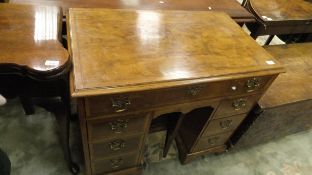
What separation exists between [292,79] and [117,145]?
1246 millimetres

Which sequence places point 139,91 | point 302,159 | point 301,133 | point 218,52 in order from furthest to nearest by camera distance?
1. point 301,133
2. point 302,159
3. point 218,52
4. point 139,91

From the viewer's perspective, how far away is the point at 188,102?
1.04 meters

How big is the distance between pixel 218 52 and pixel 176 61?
232 millimetres

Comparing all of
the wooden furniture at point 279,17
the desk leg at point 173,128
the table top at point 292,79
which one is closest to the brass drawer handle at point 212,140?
the desk leg at point 173,128

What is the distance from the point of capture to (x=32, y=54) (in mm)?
791

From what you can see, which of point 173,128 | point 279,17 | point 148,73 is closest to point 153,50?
point 148,73

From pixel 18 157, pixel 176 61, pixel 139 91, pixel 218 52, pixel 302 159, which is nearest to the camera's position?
pixel 139 91

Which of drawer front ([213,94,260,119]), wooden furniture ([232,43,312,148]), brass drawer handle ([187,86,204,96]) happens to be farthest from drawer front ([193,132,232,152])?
brass drawer handle ([187,86,204,96])

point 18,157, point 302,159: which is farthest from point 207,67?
point 302,159

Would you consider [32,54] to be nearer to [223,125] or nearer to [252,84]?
[252,84]

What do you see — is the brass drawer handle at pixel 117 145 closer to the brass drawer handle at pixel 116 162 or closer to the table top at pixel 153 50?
the brass drawer handle at pixel 116 162

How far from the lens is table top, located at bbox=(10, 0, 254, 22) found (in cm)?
128

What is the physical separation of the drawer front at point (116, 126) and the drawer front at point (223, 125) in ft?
1.52

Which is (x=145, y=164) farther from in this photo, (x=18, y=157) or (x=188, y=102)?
(x=18, y=157)
